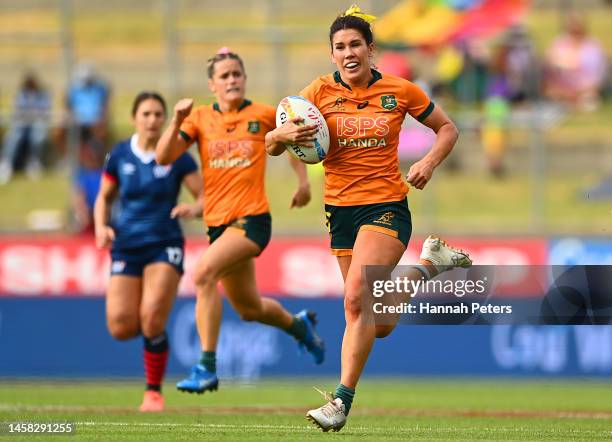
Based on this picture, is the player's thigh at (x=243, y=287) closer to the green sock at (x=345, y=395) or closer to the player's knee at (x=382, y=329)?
the player's knee at (x=382, y=329)

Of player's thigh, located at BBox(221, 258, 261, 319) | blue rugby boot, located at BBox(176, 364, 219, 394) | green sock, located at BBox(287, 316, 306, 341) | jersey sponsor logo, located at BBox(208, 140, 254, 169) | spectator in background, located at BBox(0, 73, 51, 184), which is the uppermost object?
spectator in background, located at BBox(0, 73, 51, 184)

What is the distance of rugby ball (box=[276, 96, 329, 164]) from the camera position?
8.98 metres

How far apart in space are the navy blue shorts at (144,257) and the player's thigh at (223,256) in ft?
2.61

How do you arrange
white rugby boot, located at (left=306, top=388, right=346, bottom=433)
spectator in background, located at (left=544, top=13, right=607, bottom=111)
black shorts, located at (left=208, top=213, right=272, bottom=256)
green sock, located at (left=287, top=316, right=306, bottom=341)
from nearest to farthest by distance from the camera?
white rugby boot, located at (left=306, top=388, right=346, bottom=433)
black shorts, located at (left=208, top=213, right=272, bottom=256)
green sock, located at (left=287, top=316, right=306, bottom=341)
spectator in background, located at (left=544, top=13, right=607, bottom=111)

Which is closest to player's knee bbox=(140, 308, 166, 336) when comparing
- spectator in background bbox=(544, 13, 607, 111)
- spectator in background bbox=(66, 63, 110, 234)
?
spectator in background bbox=(66, 63, 110, 234)

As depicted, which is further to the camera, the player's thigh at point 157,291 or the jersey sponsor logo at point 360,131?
the player's thigh at point 157,291

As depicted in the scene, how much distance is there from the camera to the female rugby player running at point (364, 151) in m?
8.97

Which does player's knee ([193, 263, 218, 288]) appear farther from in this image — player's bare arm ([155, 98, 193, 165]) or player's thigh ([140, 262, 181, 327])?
player's bare arm ([155, 98, 193, 165])

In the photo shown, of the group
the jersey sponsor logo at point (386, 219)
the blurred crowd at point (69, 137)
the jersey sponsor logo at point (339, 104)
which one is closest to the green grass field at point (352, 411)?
the jersey sponsor logo at point (386, 219)

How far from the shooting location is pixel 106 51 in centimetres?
2072

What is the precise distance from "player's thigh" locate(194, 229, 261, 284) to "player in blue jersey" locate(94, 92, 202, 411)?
0.81 meters

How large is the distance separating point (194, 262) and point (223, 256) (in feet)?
20.7

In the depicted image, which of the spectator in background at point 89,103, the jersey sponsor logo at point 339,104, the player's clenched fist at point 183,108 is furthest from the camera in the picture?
the spectator in background at point 89,103

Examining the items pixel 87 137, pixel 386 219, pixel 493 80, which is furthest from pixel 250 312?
pixel 493 80
